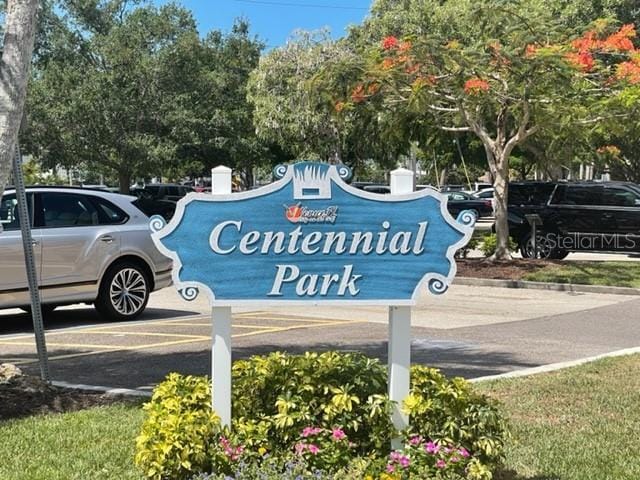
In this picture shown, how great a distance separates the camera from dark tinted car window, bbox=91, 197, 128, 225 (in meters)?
10.7

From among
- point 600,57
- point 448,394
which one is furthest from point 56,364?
point 600,57

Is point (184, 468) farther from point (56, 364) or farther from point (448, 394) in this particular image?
point (56, 364)

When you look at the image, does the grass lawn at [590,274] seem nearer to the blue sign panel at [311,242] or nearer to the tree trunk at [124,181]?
the blue sign panel at [311,242]

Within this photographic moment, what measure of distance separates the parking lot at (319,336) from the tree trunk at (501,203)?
487cm

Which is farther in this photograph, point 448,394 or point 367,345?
point 367,345

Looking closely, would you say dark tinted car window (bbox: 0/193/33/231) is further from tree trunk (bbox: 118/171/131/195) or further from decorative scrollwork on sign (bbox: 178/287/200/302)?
tree trunk (bbox: 118/171/131/195)

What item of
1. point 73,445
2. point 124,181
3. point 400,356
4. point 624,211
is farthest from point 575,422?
point 124,181

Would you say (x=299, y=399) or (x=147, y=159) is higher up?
(x=147, y=159)

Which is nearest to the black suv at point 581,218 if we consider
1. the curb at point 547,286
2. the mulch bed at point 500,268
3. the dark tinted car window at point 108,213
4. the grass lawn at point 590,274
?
the mulch bed at point 500,268

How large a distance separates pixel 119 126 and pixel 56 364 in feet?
78.2

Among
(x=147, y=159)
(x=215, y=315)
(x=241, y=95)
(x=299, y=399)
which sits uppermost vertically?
(x=241, y=95)

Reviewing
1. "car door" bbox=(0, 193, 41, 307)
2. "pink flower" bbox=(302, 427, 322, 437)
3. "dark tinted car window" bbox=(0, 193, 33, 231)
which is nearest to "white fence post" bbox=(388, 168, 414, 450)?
"pink flower" bbox=(302, 427, 322, 437)

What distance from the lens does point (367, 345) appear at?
8898 millimetres

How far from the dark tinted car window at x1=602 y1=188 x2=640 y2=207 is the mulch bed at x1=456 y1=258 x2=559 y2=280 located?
3096 millimetres
